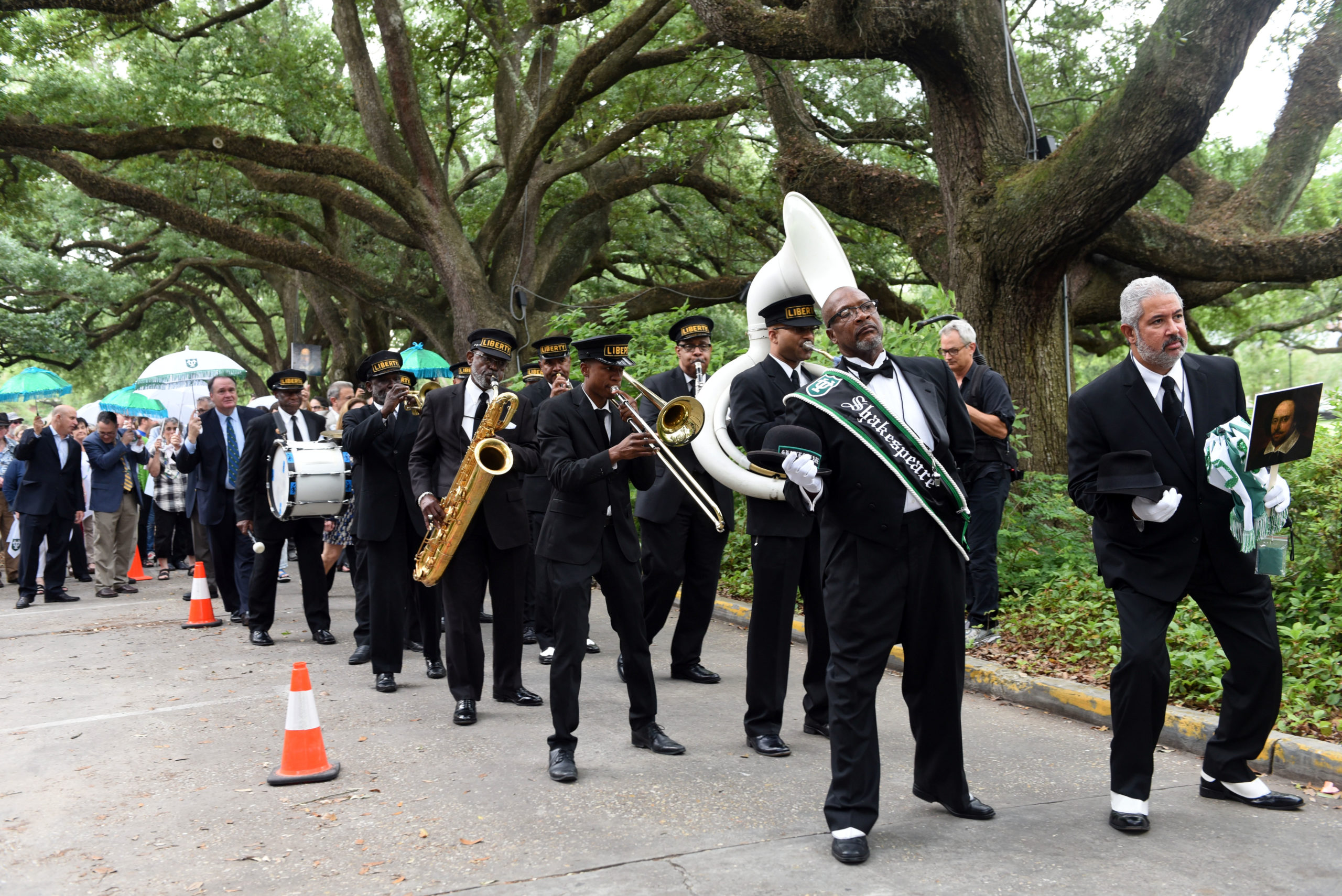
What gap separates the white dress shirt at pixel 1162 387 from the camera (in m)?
4.52

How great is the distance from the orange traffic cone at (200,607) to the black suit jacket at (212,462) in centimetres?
50

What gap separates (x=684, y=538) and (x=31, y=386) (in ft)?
45.9

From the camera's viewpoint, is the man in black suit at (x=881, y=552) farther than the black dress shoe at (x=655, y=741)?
No

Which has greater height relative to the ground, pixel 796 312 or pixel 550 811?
pixel 796 312

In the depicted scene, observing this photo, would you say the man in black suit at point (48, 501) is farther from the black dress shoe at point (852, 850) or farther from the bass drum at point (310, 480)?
the black dress shoe at point (852, 850)

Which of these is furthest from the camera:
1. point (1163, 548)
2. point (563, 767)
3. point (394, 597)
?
point (394, 597)

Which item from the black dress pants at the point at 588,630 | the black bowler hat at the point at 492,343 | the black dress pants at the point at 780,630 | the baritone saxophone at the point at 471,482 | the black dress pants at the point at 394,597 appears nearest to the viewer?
the black dress pants at the point at 588,630

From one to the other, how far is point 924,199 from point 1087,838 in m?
7.78

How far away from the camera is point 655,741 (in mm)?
5637

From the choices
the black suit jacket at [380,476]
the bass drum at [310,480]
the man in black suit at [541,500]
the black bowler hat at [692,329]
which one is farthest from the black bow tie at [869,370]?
the bass drum at [310,480]

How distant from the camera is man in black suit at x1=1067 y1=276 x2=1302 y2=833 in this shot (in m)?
4.38

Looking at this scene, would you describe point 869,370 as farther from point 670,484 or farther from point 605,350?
point 670,484

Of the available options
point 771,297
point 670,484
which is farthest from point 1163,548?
point 670,484

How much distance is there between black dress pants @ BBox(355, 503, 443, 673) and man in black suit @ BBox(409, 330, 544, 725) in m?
0.76
